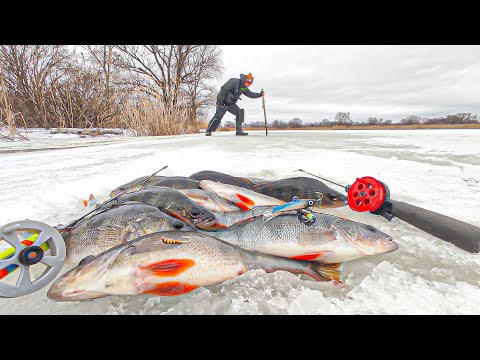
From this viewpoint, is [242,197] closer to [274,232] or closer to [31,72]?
[274,232]

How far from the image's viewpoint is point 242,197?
1732mm

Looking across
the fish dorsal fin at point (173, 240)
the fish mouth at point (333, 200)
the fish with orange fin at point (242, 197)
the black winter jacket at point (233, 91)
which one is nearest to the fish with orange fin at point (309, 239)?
the fish dorsal fin at point (173, 240)

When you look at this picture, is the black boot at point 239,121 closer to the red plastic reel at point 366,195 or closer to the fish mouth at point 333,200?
the fish mouth at point 333,200

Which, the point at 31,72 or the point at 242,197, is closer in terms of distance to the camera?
the point at 242,197

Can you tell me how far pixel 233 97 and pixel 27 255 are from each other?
9.04 meters

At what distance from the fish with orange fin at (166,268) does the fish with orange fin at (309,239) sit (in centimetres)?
9

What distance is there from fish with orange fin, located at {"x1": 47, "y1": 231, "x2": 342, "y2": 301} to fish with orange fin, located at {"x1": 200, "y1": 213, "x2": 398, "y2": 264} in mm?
94

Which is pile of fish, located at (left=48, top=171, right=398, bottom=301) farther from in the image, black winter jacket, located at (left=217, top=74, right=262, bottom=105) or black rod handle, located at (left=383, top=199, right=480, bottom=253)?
black winter jacket, located at (left=217, top=74, right=262, bottom=105)

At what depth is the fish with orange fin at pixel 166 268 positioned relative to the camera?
84 cm

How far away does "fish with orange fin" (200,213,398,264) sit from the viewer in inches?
44.0

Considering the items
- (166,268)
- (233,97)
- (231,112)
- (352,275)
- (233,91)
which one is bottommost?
(352,275)

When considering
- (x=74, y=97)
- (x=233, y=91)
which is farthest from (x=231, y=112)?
(x=74, y=97)

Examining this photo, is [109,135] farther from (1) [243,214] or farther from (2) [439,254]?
(2) [439,254]

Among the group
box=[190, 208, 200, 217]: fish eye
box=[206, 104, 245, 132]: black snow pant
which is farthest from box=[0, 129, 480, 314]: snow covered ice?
box=[206, 104, 245, 132]: black snow pant
